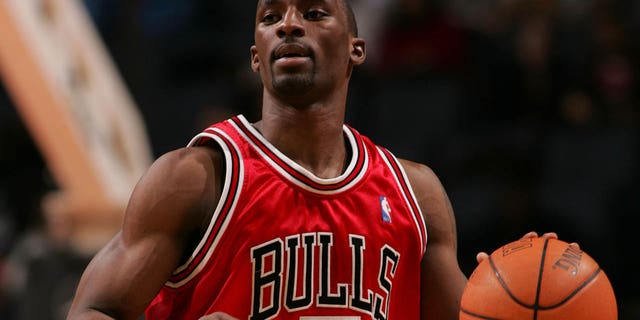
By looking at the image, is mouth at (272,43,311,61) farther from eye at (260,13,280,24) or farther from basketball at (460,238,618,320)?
basketball at (460,238,618,320)

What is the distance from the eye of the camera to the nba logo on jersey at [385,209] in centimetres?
354

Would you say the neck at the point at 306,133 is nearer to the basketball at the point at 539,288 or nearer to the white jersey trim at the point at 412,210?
the white jersey trim at the point at 412,210

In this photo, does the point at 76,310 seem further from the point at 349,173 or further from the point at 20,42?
the point at 20,42

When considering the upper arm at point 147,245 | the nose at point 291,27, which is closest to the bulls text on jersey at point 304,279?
the upper arm at point 147,245

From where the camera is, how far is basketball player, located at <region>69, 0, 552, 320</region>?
3.23m

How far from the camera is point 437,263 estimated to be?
3.72m

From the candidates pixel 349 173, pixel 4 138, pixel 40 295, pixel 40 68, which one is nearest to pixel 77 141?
pixel 40 68

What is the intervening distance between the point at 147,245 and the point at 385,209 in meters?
0.78

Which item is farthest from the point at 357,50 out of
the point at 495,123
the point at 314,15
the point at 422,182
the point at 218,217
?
the point at 495,123

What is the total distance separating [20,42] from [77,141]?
73 centimetres

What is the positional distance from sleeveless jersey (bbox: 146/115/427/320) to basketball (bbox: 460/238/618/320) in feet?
1.05

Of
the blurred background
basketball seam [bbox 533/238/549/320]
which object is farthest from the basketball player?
the blurred background

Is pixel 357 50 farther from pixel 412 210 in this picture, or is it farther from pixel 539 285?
pixel 539 285

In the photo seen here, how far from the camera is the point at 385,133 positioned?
8125 mm
